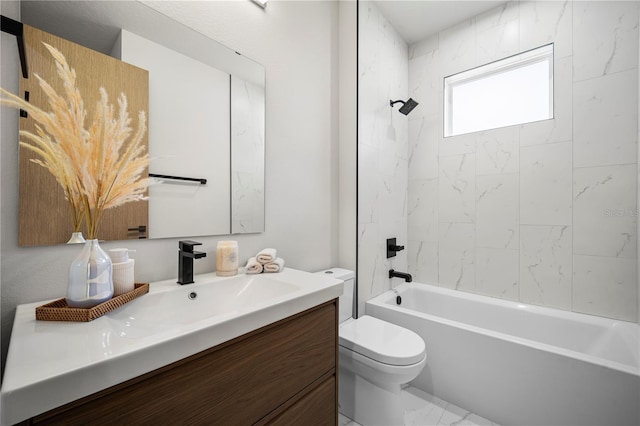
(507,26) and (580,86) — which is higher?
(507,26)

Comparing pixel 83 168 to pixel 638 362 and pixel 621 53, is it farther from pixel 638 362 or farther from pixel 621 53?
pixel 621 53

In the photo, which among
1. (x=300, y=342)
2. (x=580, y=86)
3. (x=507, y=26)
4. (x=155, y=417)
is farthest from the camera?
(x=507, y=26)

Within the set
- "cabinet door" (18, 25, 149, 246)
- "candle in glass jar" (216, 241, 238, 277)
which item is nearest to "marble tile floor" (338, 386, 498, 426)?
"candle in glass jar" (216, 241, 238, 277)

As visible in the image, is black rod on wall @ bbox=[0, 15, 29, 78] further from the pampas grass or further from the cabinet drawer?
the cabinet drawer

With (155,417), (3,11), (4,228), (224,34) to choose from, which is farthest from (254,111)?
(155,417)

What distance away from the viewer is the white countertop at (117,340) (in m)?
0.46

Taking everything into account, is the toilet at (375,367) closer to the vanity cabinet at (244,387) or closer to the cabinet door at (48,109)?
the vanity cabinet at (244,387)

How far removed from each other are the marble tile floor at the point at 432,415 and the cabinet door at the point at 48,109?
1611mm

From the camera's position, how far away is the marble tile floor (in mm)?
1603

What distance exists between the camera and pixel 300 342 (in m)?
0.95

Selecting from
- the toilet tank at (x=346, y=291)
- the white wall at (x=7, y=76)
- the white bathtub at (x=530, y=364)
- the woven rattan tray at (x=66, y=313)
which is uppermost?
the white wall at (x=7, y=76)

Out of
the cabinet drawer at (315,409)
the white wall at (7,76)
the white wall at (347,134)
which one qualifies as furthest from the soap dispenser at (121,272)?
the white wall at (347,134)

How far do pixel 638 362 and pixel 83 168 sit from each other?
2.45 meters

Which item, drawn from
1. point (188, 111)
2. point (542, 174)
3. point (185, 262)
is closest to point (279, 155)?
point (188, 111)
